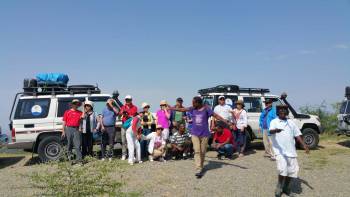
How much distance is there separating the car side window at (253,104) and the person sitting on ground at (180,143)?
2.86m

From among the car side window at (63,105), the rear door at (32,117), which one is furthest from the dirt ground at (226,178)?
the car side window at (63,105)

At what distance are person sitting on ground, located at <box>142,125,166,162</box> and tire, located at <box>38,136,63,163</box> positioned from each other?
8.20 feet

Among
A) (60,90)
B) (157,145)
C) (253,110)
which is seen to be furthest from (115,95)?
(253,110)

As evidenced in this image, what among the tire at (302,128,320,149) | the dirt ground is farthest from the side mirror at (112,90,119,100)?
the tire at (302,128,320,149)

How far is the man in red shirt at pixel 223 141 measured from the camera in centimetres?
1066

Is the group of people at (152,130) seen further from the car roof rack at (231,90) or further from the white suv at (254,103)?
the car roof rack at (231,90)

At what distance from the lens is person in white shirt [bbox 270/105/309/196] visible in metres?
6.61

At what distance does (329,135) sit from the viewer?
1880 centimetres

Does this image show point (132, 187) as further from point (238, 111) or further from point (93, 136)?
point (238, 111)

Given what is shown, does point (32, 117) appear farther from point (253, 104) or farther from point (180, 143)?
point (253, 104)

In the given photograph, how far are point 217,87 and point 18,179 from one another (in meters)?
6.67

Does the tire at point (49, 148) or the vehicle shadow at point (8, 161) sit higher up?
the tire at point (49, 148)

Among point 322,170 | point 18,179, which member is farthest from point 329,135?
point 18,179

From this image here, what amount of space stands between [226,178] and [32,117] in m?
5.87
